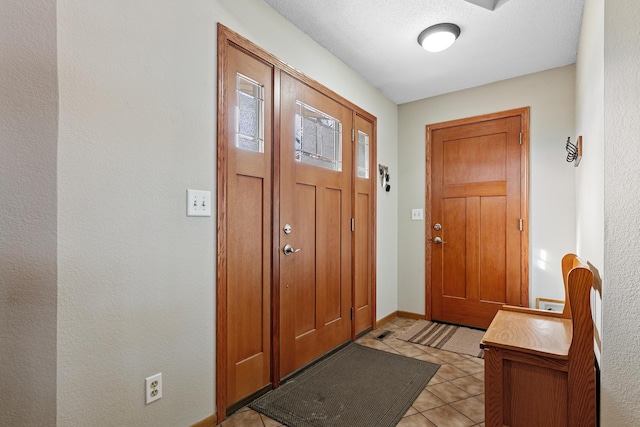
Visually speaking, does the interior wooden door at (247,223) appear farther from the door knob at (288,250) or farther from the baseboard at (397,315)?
the baseboard at (397,315)

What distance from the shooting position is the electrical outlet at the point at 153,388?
138 cm

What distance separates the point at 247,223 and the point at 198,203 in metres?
0.35

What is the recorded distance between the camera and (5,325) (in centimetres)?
104

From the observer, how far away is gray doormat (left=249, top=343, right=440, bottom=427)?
1.72 metres

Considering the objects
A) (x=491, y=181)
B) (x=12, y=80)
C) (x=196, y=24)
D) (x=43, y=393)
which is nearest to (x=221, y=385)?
(x=43, y=393)

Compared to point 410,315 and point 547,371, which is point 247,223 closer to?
point 547,371

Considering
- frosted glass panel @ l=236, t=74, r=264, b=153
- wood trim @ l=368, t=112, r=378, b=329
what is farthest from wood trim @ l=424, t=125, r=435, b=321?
A: frosted glass panel @ l=236, t=74, r=264, b=153

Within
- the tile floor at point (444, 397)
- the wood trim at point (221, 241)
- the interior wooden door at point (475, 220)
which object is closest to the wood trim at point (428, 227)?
the interior wooden door at point (475, 220)

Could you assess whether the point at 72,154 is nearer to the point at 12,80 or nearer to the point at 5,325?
the point at 12,80

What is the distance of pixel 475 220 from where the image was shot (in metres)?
3.15

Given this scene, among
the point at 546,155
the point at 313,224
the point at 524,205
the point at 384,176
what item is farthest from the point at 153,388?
the point at 546,155

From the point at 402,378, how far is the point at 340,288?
0.81m

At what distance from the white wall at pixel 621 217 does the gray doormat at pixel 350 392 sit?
3.29ft

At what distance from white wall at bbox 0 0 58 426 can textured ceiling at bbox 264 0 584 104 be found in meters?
1.34
